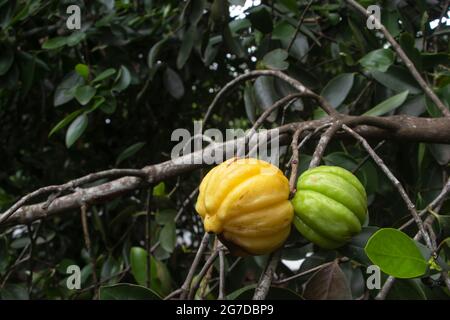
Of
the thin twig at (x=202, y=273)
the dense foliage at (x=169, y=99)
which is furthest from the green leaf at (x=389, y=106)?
the thin twig at (x=202, y=273)

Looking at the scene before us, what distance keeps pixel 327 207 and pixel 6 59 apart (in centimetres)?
128

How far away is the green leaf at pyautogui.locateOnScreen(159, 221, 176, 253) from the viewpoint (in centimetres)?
144

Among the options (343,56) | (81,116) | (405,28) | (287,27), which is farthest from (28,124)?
(405,28)

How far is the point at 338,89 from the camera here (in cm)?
139

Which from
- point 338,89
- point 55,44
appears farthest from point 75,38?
point 338,89

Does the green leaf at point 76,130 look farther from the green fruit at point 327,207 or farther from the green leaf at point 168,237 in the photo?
the green fruit at point 327,207

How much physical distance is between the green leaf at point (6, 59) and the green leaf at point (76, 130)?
32 centimetres

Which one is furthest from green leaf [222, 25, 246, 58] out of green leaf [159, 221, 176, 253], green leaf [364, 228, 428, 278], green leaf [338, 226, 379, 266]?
green leaf [364, 228, 428, 278]

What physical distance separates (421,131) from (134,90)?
1.28 meters

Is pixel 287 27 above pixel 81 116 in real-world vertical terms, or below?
above
